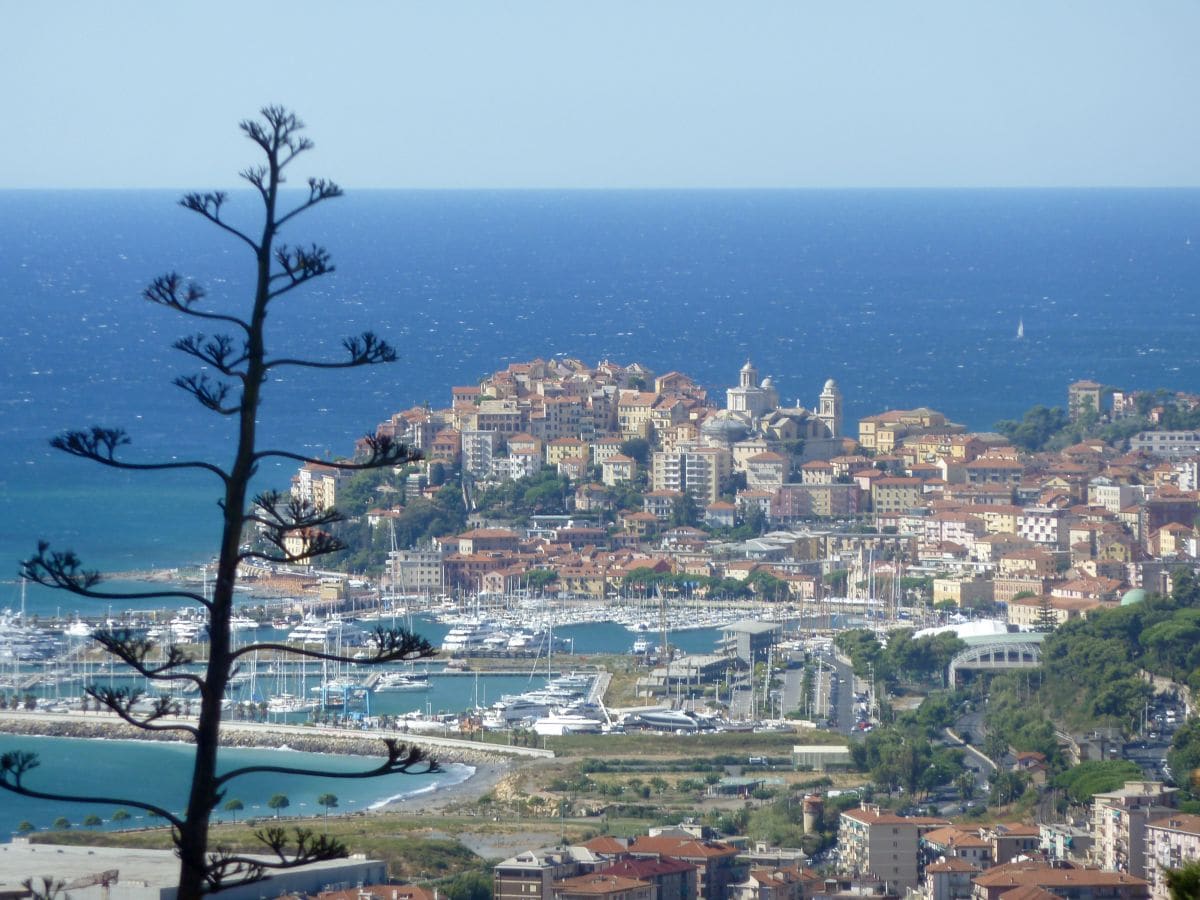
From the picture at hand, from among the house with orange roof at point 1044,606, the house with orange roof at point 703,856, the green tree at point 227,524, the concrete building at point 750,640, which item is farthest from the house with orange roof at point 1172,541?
the green tree at point 227,524

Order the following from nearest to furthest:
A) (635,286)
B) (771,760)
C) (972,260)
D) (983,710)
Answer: (771,760) → (983,710) → (635,286) → (972,260)

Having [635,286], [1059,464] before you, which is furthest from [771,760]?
[635,286]

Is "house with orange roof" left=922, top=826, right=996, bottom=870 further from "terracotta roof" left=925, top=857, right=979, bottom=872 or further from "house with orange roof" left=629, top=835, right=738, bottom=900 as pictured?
"house with orange roof" left=629, top=835, right=738, bottom=900

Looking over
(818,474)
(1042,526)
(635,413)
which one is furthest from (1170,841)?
(635,413)

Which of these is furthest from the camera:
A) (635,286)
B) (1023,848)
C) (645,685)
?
(635,286)

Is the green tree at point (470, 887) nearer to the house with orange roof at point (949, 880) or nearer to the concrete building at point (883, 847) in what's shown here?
the concrete building at point (883, 847)

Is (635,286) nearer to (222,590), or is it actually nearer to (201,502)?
(201,502)

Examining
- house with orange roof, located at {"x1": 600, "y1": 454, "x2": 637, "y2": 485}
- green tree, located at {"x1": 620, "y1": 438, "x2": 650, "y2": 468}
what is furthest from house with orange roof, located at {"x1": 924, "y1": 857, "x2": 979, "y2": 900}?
green tree, located at {"x1": 620, "y1": 438, "x2": 650, "y2": 468}
